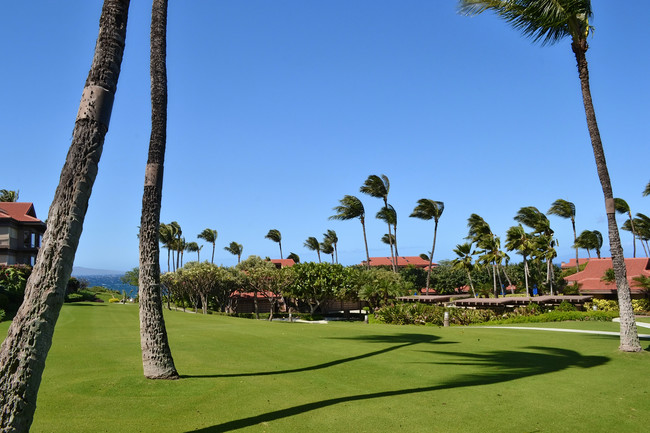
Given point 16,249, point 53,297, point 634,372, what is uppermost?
point 16,249

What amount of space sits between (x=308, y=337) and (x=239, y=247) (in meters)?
105

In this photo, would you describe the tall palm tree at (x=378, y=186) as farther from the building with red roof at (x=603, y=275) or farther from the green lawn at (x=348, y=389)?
the green lawn at (x=348, y=389)

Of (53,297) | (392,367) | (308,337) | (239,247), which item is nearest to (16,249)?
(308,337)

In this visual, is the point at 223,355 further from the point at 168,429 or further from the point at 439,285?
the point at 439,285

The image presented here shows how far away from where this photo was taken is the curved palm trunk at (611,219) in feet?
53.6

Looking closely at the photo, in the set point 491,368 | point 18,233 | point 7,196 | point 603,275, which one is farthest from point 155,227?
point 7,196

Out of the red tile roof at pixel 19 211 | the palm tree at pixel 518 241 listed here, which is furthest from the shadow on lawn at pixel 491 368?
the red tile roof at pixel 19 211

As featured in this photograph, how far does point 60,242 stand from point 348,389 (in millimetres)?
7229

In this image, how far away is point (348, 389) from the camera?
1094 cm

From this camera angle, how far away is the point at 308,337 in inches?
853

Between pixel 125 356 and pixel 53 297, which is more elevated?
pixel 53 297

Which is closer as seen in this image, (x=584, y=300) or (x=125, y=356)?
(x=125, y=356)

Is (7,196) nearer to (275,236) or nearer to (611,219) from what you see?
(275,236)

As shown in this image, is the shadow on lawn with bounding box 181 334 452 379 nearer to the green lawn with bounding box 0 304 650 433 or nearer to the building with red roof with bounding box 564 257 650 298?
the green lawn with bounding box 0 304 650 433
